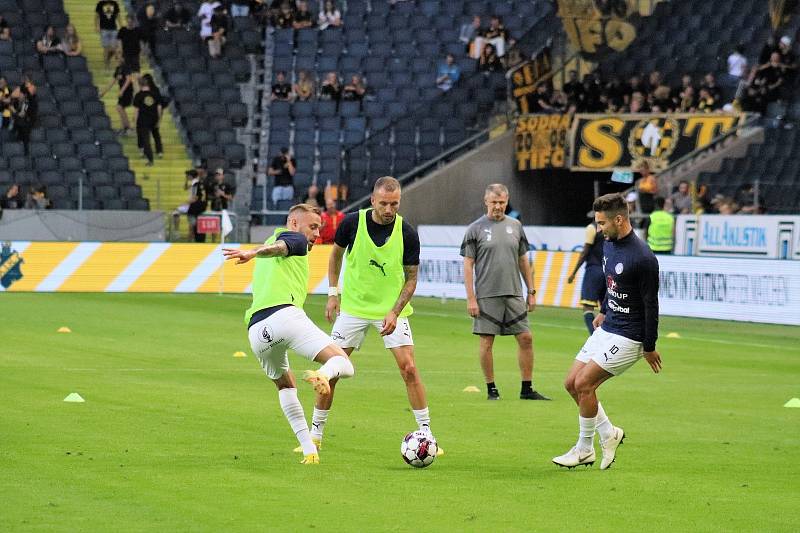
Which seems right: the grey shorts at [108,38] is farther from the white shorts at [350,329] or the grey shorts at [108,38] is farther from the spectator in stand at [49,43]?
the white shorts at [350,329]

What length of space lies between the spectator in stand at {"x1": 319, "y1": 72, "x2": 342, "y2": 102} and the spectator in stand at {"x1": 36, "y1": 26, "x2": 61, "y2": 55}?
7715 millimetres

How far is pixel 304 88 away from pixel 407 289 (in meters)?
32.9

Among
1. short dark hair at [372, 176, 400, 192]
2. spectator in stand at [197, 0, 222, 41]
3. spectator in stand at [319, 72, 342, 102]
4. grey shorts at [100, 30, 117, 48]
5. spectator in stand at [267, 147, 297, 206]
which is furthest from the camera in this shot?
spectator in stand at [197, 0, 222, 41]

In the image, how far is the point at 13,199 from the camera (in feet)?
124

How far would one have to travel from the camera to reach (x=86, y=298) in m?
32.0

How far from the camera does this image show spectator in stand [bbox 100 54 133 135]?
43547 mm

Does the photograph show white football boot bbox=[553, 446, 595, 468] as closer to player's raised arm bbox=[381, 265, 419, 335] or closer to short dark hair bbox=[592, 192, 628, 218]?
player's raised arm bbox=[381, 265, 419, 335]

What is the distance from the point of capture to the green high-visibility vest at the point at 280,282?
11.1m

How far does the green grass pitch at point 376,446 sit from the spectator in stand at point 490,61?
22.5m

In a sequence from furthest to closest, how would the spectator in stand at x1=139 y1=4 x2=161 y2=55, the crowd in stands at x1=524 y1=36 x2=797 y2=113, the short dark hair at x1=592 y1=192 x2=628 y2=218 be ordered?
the spectator in stand at x1=139 y1=4 x2=161 y2=55
the crowd in stands at x1=524 y1=36 x2=797 y2=113
the short dark hair at x1=592 y1=192 x2=628 y2=218

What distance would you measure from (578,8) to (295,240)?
3063cm

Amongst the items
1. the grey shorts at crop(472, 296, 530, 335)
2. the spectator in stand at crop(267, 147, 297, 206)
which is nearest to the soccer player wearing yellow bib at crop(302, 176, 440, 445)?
the grey shorts at crop(472, 296, 530, 335)

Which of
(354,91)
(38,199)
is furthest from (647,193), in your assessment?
(38,199)

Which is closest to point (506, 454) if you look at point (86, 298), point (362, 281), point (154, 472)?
point (362, 281)
